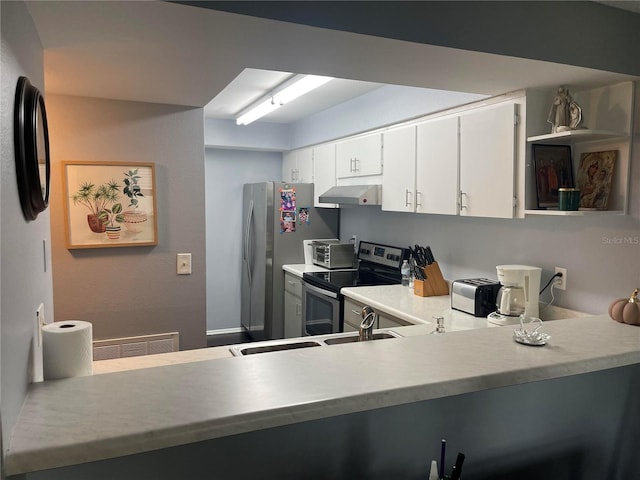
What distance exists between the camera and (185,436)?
38.6 inches

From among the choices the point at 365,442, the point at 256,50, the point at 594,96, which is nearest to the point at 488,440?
the point at 365,442

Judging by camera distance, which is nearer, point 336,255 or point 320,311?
point 320,311

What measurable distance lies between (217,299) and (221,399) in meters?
4.59

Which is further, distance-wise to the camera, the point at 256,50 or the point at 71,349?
the point at 256,50

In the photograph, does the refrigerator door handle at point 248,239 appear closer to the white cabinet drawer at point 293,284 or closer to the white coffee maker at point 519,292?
the white cabinet drawer at point 293,284

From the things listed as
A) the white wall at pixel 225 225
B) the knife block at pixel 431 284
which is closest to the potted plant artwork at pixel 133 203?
the knife block at pixel 431 284

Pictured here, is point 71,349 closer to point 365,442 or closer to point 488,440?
point 365,442

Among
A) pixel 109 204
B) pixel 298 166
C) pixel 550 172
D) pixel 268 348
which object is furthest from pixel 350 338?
pixel 298 166

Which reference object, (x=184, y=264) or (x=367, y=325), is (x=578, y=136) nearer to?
(x=367, y=325)

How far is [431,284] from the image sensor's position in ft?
10.6

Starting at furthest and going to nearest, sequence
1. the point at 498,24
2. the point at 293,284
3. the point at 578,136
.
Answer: the point at 293,284 < the point at 578,136 < the point at 498,24

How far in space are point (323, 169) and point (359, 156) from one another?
0.72 metres

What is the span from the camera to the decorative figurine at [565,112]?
2141 millimetres

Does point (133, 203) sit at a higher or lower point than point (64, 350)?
higher
